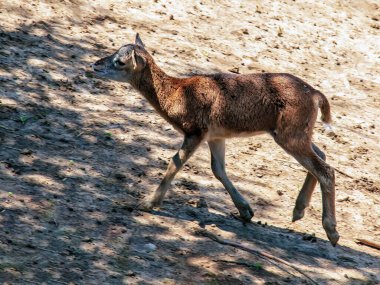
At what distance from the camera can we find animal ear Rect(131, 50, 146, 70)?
32.4ft

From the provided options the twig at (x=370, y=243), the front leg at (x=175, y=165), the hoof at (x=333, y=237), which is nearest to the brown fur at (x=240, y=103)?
the front leg at (x=175, y=165)

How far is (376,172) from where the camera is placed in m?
11.4

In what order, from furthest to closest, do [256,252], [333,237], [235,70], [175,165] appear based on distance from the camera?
[235,70], [175,165], [333,237], [256,252]

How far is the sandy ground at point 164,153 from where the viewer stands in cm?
838

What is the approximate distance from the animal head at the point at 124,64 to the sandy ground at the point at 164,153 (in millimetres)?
1014

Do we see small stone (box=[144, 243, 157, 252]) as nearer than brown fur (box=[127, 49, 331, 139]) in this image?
Yes

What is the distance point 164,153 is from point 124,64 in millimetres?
1436

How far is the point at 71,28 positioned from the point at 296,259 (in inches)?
236

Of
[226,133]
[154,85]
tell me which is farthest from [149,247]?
[154,85]

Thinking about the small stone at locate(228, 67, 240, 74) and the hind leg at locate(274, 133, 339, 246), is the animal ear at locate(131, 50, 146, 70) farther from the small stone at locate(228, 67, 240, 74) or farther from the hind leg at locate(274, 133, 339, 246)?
the small stone at locate(228, 67, 240, 74)

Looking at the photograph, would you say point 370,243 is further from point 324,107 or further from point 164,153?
point 164,153

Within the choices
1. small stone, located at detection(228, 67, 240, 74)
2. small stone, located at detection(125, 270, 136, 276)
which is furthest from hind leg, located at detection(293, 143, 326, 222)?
small stone, located at detection(228, 67, 240, 74)

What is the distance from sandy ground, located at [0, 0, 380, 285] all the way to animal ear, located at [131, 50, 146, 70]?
117 centimetres

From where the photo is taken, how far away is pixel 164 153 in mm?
10875
